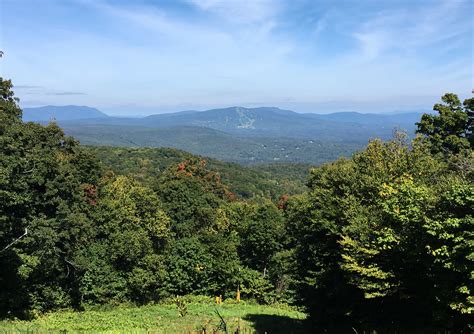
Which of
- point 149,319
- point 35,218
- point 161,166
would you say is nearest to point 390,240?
point 149,319

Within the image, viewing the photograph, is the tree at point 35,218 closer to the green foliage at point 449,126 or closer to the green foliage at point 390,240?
the green foliage at point 390,240

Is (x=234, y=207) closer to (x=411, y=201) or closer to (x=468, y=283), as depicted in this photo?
(x=411, y=201)

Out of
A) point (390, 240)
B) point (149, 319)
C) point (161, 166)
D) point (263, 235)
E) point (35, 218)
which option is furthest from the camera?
point (161, 166)

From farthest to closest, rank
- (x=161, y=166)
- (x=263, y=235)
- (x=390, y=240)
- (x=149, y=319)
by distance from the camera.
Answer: (x=161, y=166) < (x=263, y=235) < (x=149, y=319) < (x=390, y=240)

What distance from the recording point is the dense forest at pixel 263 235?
13.6 m

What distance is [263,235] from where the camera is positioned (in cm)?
4028

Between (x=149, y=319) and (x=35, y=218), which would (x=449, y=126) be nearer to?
(x=149, y=319)

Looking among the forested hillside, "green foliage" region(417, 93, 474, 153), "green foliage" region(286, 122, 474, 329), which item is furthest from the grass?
the forested hillside

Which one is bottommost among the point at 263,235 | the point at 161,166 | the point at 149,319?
the point at 149,319

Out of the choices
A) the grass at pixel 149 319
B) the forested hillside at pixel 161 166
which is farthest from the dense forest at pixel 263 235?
the forested hillside at pixel 161 166

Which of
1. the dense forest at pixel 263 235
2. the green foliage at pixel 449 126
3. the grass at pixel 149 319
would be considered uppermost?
the green foliage at pixel 449 126

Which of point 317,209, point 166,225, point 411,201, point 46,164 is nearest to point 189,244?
point 166,225

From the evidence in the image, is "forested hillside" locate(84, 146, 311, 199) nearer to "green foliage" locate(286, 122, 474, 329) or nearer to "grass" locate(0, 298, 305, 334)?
"grass" locate(0, 298, 305, 334)

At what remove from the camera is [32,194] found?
23.9 m
